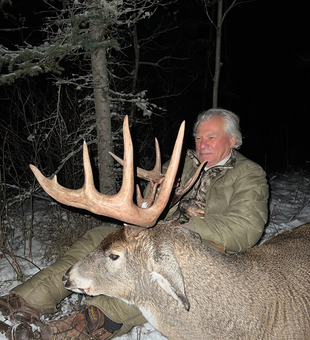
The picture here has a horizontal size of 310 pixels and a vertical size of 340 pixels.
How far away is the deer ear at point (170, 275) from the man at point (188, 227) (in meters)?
0.59

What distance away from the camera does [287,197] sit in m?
7.74

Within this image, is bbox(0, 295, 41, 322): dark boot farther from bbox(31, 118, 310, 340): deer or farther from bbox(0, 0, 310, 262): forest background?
bbox(0, 0, 310, 262): forest background

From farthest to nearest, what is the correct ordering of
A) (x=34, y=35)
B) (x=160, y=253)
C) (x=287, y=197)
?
(x=34, y=35) → (x=287, y=197) → (x=160, y=253)

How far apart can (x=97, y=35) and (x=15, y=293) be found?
9.80 feet

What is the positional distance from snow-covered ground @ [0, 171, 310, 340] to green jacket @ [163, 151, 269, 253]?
4.19 feet

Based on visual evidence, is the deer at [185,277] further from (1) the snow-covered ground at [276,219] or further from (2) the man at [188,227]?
(1) the snow-covered ground at [276,219]

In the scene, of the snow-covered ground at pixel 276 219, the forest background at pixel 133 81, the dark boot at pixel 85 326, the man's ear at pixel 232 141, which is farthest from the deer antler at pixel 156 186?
the snow-covered ground at pixel 276 219

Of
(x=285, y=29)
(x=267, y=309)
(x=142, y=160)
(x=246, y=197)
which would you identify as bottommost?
(x=142, y=160)

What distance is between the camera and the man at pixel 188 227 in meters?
2.59

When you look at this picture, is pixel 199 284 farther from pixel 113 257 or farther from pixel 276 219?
pixel 276 219

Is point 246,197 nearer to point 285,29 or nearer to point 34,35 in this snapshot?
point 34,35

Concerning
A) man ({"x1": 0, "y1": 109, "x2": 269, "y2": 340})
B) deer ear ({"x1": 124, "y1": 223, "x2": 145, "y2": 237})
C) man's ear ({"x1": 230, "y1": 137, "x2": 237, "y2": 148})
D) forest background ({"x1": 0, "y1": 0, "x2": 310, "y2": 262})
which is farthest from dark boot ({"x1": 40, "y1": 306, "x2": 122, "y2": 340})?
man's ear ({"x1": 230, "y1": 137, "x2": 237, "y2": 148})

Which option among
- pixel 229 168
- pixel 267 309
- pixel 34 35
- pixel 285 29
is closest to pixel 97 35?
pixel 229 168

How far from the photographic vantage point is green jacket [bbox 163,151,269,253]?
254 centimetres
